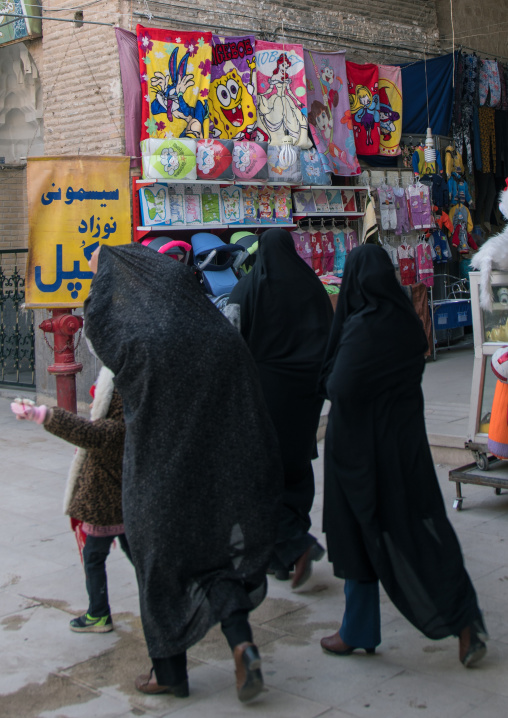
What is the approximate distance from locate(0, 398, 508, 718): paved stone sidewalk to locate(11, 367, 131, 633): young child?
232 mm

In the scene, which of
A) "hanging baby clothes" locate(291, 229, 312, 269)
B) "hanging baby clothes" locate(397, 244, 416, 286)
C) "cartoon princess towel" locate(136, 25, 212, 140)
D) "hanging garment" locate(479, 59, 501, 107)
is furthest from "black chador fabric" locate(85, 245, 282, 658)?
"hanging garment" locate(479, 59, 501, 107)

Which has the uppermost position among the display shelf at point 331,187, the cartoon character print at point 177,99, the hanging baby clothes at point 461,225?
the cartoon character print at point 177,99

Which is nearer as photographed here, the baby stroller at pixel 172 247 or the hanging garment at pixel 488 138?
the baby stroller at pixel 172 247

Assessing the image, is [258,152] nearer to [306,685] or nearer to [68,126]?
[68,126]

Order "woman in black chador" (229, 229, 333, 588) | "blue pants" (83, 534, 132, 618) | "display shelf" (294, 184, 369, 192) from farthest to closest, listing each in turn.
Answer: "display shelf" (294, 184, 369, 192), "woman in black chador" (229, 229, 333, 588), "blue pants" (83, 534, 132, 618)

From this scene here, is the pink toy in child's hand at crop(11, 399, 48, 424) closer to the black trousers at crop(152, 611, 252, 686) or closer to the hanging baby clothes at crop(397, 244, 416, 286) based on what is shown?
the black trousers at crop(152, 611, 252, 686)

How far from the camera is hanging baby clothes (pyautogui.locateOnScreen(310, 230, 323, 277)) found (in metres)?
10.3

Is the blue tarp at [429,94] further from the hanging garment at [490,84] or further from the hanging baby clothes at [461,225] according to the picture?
the hanging baby clothes at [461,225]

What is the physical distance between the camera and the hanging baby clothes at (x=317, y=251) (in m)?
10.3

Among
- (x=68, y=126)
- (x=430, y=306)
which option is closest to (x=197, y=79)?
(x=68, y=126)

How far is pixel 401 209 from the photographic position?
36.6 ft

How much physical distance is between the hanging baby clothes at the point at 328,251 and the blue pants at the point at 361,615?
7.40 meters

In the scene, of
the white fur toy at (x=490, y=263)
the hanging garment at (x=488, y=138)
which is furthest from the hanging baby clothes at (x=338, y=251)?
the white fur toy at (x=490, y=263)

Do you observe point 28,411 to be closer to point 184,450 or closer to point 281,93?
point 184,450
